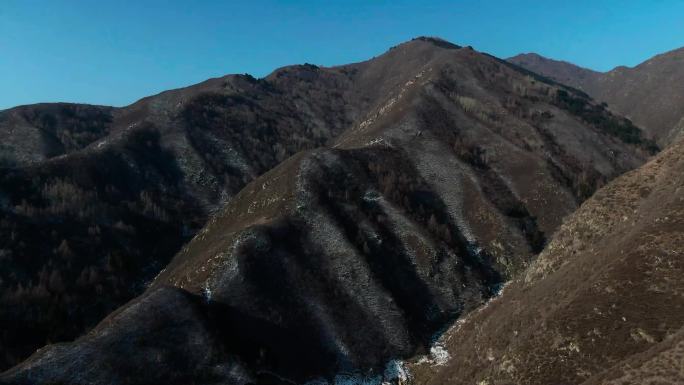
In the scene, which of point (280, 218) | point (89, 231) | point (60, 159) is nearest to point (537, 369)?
point (280, 218)

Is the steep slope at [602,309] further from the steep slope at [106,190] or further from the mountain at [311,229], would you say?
the steep slope at [106,190]

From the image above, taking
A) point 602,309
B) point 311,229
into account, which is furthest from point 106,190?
point 602,309

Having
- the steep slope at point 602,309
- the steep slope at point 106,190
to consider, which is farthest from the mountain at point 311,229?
the steep slope at point 602,309

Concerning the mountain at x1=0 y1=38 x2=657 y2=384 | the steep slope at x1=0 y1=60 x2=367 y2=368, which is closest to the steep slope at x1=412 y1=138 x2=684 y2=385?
the mountain at x1=0 y1=38 x2=657 y2=384

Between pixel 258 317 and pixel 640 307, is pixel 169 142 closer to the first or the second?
pixel 258 317

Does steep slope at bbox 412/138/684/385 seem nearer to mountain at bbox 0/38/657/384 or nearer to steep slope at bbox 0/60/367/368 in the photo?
mountain at bbox 0/38/657/384
